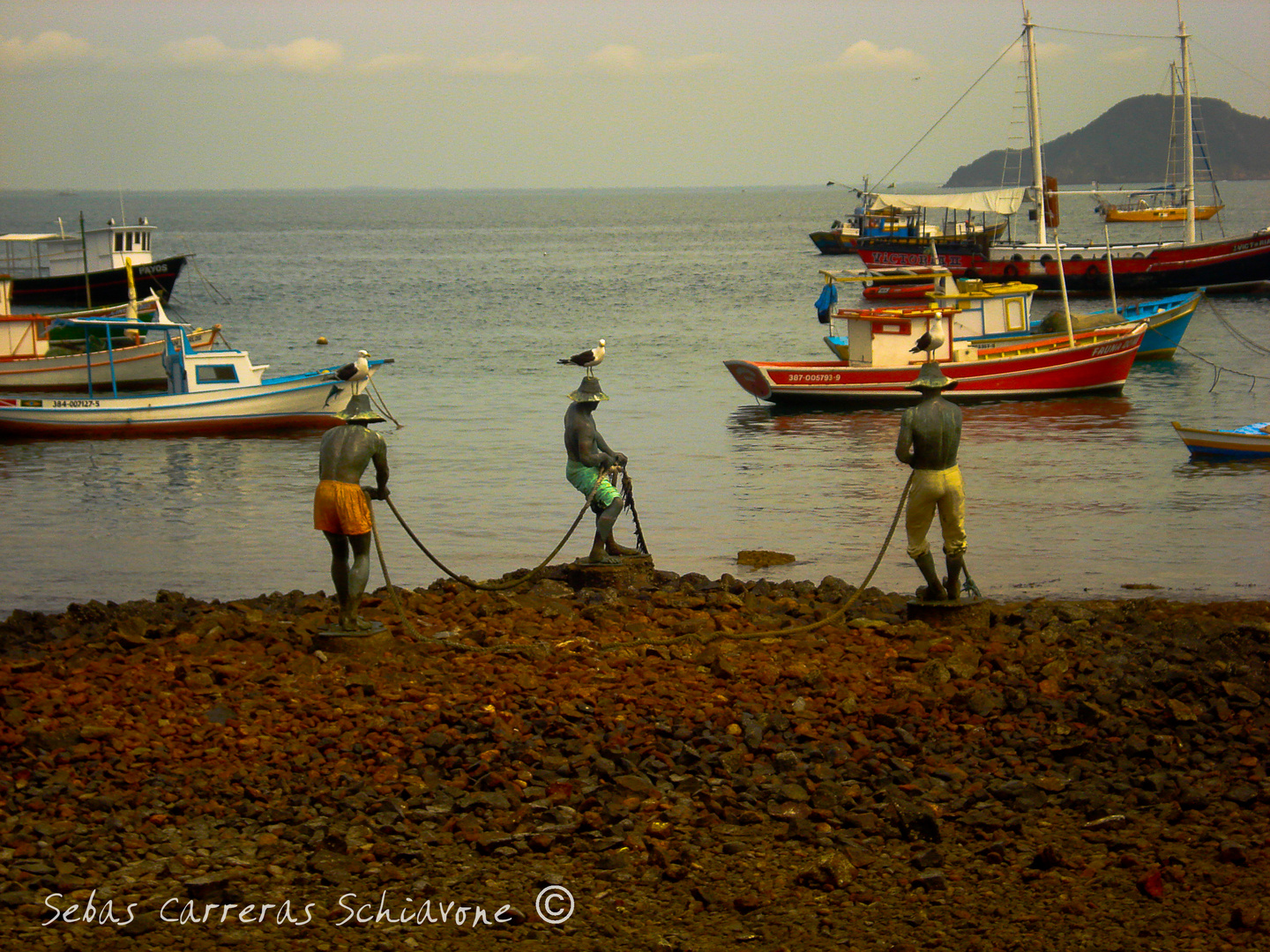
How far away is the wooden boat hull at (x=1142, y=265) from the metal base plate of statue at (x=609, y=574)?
5246 centimetres

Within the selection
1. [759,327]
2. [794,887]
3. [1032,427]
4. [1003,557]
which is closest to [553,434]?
[1032,427]

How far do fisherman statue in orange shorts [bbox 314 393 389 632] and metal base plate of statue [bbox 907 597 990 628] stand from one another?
403 cm

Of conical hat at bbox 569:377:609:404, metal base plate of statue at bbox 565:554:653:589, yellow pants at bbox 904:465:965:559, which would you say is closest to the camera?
yellow pants at bbox 904:465:965:559

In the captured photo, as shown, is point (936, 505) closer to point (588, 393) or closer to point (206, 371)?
point (588, 393)

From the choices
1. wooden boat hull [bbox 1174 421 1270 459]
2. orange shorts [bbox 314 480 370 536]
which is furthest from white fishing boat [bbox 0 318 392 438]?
orange shorts [bbox 314 480 370 536]

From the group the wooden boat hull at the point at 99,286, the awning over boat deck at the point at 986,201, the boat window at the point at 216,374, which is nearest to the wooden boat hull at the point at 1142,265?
the awning over boat deck at the point at 986,201

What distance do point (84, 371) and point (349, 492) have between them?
1137 inches

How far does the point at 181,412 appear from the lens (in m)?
27.5

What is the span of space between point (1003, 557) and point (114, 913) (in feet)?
38.8

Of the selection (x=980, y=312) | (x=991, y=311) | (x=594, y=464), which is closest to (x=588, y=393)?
(x=594, y=464)

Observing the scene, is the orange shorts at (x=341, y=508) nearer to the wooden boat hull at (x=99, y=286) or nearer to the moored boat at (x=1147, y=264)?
the wooden boat hull at (x=99, y=286)

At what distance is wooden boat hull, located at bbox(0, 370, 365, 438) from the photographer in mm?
27062

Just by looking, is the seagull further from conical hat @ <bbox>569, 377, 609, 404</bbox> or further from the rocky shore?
conical hat @ <bbox>569, 377, 609, 404</bbox>

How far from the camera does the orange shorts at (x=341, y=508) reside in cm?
847
